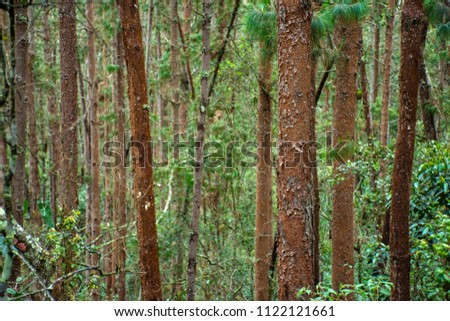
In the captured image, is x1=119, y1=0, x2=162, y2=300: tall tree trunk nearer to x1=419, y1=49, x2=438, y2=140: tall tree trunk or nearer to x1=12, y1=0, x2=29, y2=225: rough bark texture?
x1=12, y1=0, x2=29, y2=225: rough bark texture

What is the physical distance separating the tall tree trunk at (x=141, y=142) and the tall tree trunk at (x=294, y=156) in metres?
2.53

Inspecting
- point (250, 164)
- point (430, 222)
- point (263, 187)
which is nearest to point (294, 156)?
point (430, 222)

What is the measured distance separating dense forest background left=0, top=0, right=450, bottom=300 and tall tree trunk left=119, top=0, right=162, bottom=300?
0.02m

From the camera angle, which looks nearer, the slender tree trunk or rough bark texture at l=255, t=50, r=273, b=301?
rough bark texture at l=255, t=50, r=273, b=301

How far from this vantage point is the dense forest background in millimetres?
5559

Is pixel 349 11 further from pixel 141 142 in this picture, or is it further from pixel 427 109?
pixel 427 109

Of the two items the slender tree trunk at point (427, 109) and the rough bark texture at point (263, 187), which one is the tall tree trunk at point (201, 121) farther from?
the slender tree trunk at point (427, 109)

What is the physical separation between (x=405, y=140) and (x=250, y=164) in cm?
828

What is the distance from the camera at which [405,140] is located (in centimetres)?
Result: 608

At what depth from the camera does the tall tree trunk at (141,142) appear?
24.6 ft

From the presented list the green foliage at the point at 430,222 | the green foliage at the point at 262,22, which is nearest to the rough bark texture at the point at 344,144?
the green foliage at the point at 430,222

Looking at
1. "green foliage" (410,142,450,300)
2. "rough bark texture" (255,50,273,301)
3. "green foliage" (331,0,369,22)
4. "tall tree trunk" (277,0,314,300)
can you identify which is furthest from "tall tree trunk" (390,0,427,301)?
"rough bark texture" (255,50,273,301)

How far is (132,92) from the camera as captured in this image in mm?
7578
